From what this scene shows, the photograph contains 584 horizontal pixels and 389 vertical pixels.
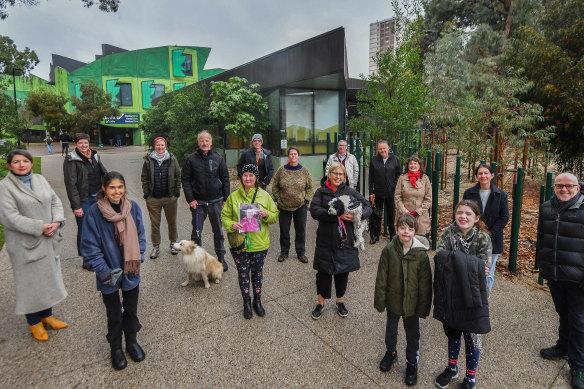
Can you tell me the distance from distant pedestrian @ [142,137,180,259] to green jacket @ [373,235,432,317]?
3631 mm

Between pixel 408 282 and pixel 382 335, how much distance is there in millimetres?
1062

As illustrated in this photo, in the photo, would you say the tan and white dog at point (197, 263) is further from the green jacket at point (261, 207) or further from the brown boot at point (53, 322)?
the brown boot at point (53, 322)

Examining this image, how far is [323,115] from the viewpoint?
1392cm

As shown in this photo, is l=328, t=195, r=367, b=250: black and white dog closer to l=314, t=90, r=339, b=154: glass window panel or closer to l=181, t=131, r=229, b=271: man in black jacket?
l=181, t=131, r=229, b=271: man in black jacket

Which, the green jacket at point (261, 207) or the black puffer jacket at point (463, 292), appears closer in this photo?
the black puffer jacket at point (463, 292)

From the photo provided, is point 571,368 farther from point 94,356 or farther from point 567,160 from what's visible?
point 567,160

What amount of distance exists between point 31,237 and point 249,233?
2.17 m

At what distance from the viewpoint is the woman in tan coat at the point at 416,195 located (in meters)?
5.23

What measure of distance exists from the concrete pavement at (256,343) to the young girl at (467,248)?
0.55ft

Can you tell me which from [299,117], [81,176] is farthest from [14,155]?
[299,117]

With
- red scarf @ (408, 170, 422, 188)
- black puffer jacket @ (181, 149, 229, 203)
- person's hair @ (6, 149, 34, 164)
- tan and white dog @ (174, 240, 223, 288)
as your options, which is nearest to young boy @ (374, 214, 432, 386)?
red scarf @ (408, 170, 422, 188)

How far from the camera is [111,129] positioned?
4712 centimetres

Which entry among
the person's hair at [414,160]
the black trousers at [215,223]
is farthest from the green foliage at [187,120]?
the person's hair at [414,160]

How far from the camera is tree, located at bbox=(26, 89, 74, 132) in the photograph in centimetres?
3791
